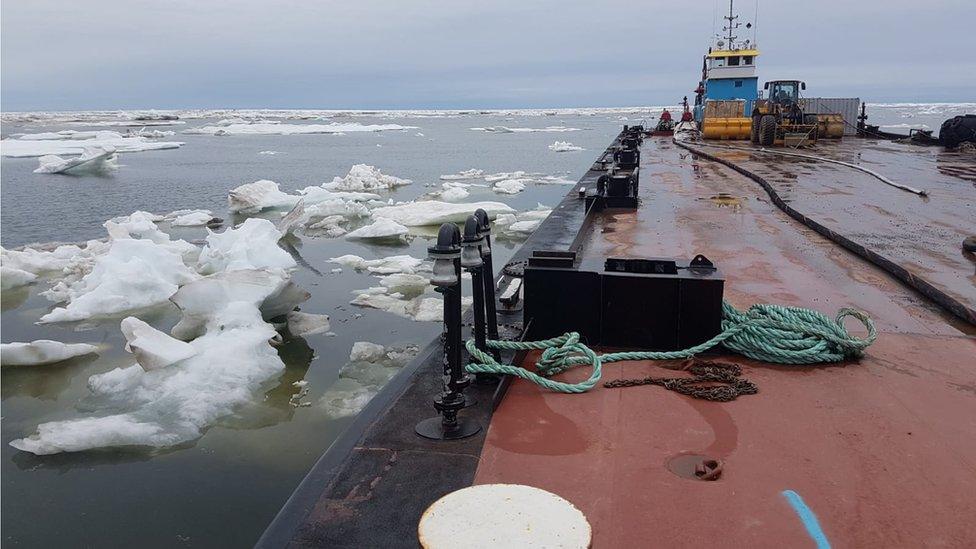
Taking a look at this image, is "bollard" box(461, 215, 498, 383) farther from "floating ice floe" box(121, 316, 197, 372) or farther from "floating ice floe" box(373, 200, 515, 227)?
"floating ice floe" box(373, 200, 515, 227)

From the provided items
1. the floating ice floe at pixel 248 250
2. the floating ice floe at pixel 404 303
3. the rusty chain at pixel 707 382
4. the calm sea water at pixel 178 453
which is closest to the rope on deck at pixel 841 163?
the calm sea water at pixel 178 453

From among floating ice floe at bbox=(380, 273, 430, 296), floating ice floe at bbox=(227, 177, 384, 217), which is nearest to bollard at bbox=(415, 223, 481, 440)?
floating ice floe at bbox=(380, 273, 430, 296)

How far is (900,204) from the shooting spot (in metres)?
7.78

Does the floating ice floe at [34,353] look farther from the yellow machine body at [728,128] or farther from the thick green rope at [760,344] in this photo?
the yellow machine body at [728,128]

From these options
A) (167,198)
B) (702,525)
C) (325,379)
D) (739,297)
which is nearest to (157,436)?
(325,379)

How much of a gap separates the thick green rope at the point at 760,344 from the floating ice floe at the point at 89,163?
23645 millimetres

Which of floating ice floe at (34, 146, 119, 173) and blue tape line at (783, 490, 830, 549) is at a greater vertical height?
floating ice floe at (34, 146, 119, 173)

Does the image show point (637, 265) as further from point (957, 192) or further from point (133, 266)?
point (957, 192)

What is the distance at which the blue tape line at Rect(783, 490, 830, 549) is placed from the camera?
1.79 meters

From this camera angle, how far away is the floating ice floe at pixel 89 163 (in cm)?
2167

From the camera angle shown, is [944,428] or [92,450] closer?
[944,428]

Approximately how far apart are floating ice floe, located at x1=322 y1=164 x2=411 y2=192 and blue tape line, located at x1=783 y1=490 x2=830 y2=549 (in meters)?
16.9

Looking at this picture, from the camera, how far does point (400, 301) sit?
704 cm

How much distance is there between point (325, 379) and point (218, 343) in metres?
0.90
